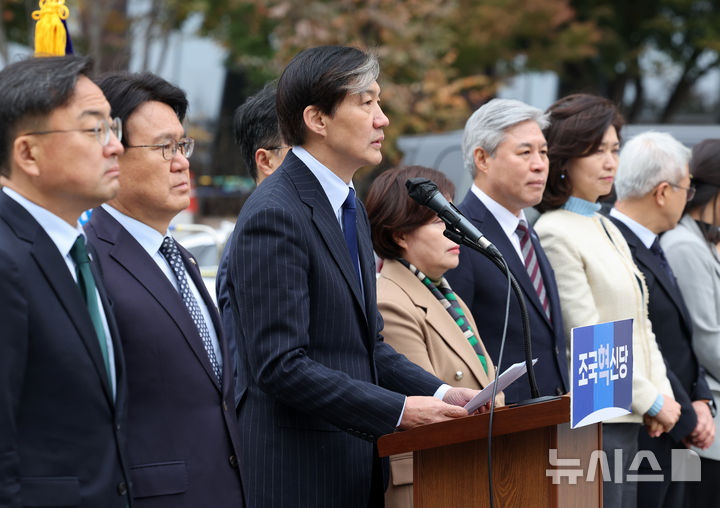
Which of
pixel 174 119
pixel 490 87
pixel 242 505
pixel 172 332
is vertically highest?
pixel 490 87

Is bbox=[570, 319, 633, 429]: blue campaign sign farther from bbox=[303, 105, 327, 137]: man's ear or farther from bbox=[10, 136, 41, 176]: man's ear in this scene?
bbox=[10, 136, 41, 176]: man's ear

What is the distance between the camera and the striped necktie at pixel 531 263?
3.97m

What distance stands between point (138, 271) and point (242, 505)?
0.70m

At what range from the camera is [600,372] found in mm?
2891

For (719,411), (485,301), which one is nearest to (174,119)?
(485,301)

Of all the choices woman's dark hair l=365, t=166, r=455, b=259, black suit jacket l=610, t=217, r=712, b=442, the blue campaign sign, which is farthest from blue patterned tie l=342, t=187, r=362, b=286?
black suit jacket l=610, t=217, r=712, b=442

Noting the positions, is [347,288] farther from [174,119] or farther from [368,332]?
[174,119]

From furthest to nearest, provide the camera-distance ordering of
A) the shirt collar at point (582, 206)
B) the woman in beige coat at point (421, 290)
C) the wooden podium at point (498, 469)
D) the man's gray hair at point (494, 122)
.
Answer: the shirt collar at point (582, 206) → the man's gray hair at point (494, 122) → the woman in beige coat at point (421, 290) → the wooden podium at point (498, 469)

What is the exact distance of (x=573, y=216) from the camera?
4355 millimetres

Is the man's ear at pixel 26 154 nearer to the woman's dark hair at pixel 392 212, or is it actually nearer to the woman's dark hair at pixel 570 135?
the woman's dark hair at pixel 392 212

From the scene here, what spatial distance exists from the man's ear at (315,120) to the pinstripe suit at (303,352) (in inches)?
4.5

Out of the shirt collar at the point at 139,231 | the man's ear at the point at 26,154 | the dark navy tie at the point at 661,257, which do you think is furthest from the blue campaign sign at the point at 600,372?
the dark navy tie at the point at 661,257

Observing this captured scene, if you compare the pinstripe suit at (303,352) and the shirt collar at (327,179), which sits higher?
the shirt collar at (327,179)

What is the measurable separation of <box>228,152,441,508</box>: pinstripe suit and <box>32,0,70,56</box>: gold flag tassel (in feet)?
4.91
